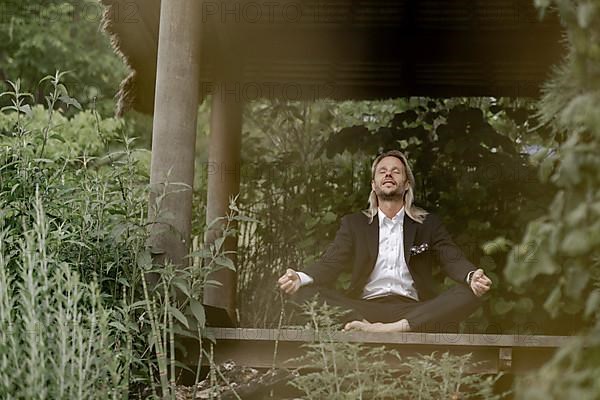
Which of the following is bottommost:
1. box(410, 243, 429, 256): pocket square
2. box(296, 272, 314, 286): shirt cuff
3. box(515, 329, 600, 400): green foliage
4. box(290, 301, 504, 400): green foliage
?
box(290, 301, 504, 400): green foliage

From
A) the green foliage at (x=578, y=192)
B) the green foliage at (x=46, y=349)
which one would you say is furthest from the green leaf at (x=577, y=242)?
the green foliage at (x=46, y=349)

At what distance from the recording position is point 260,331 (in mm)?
4578

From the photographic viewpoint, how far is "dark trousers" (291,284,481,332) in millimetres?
5016

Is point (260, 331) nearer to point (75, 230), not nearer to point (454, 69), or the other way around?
point (75, 230)

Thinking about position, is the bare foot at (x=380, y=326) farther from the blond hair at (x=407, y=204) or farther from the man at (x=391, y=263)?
the blond hair at (x=407, y=204)

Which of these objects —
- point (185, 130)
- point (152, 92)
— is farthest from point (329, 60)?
point (185, 130)

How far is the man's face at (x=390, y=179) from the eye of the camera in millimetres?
5603

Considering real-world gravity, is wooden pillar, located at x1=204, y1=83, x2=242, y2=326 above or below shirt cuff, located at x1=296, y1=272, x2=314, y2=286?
above

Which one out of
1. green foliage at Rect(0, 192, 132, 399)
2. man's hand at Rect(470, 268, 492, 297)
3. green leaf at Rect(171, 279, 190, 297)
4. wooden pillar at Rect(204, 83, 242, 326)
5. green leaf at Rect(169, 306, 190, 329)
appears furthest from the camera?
wooden pillar at Rect(204, 83, 242, 326)

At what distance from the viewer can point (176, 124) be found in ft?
15.9

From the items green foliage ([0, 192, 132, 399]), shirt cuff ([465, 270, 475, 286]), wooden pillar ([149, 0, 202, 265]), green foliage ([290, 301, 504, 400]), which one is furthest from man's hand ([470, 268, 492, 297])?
green foliage ([0, 192, 132, 399])

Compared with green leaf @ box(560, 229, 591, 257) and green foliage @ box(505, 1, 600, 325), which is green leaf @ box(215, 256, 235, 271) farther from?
green leaf @ box(560, 229, 591, 257)

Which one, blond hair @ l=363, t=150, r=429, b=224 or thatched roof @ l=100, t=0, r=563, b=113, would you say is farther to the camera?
thatched roof @ l=100, t=0, r=563, b=113

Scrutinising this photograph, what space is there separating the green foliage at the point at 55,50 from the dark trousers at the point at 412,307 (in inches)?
433
